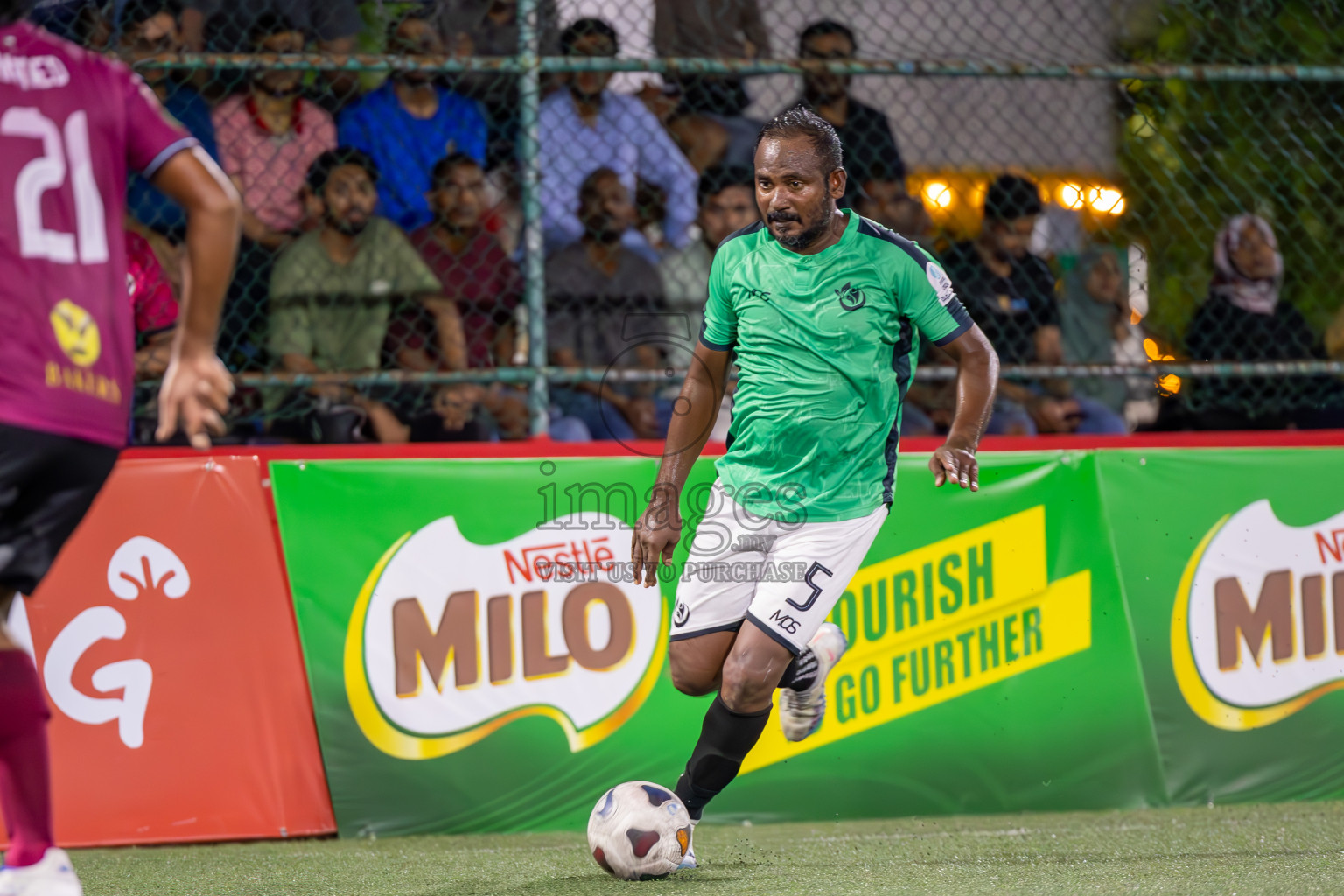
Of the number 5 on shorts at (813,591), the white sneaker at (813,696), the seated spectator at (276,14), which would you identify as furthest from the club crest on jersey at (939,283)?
the seated spectator at (276,14)

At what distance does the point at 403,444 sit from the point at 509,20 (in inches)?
71.8

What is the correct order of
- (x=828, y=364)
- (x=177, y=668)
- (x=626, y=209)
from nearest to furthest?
(x=828, y=364)
(x=177, y=668)
(x=626, y=209)

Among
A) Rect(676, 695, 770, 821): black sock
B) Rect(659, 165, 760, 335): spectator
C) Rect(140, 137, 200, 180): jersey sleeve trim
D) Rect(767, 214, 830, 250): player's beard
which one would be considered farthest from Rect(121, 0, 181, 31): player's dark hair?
Rect(676, 695, 770, 821): black sock

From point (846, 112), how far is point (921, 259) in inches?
81.7

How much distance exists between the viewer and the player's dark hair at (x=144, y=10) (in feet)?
17.8

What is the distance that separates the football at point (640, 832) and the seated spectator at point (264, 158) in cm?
246

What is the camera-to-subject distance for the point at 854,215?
434 cm

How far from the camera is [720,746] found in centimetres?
413

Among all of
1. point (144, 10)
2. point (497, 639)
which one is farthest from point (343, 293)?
point (497, 639)

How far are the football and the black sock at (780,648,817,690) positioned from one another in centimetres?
54

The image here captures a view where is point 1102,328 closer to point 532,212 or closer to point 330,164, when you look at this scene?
point 532,212

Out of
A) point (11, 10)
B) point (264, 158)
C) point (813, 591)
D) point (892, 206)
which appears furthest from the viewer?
point (892, 206)

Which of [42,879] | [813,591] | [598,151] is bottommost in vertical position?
[42,879]

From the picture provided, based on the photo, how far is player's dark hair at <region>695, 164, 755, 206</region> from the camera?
5898 millimetres
